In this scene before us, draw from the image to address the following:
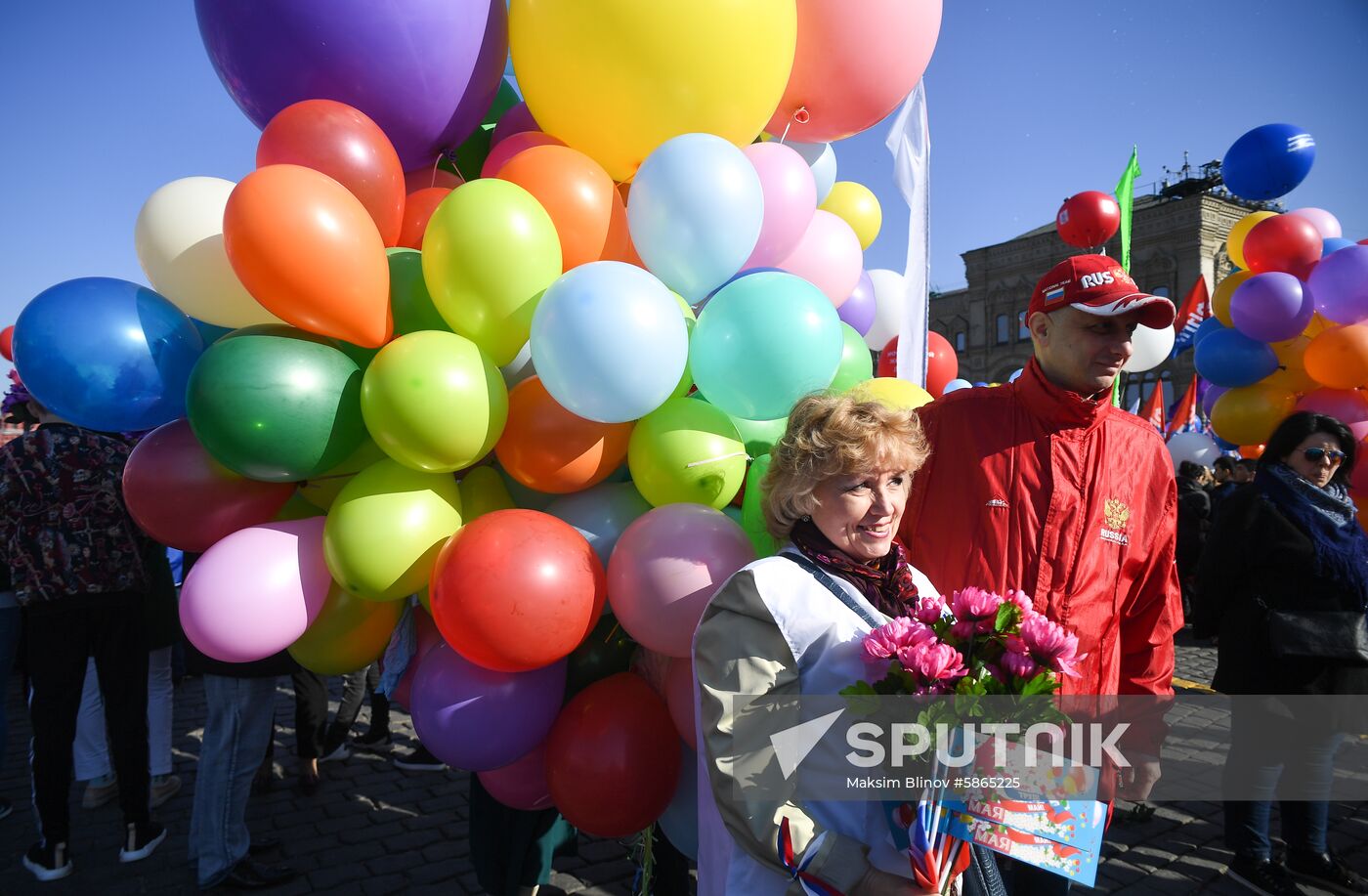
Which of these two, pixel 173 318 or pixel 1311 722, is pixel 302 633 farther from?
pixel 1311 722

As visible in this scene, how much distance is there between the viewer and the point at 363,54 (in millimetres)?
2340

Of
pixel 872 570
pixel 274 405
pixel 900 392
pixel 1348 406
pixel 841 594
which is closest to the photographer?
pixel 841 594

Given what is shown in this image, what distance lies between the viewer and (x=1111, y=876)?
3439 mm

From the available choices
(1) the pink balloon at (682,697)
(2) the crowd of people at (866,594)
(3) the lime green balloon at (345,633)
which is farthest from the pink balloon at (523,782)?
(3) the lime green balloon at (345,633)

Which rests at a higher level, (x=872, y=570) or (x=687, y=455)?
(x=687, y=455)

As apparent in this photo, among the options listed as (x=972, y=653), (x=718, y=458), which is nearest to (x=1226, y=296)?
(x=718, y=458)

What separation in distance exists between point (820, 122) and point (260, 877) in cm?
388

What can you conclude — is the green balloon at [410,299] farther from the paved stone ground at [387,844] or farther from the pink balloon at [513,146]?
the paved stone ground at [387,844]

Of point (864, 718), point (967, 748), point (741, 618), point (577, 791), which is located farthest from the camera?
point (577, 791)

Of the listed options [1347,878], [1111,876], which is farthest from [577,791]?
[1347,878]

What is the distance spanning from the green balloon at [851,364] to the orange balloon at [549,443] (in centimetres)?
86

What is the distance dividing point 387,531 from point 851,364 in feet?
5.46

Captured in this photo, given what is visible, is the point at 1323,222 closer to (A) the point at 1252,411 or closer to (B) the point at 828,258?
(A) the point at 1252,411

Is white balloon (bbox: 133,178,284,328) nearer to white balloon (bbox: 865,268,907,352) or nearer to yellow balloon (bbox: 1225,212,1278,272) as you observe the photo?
white balloon (bbox: 865,268,907,352)
